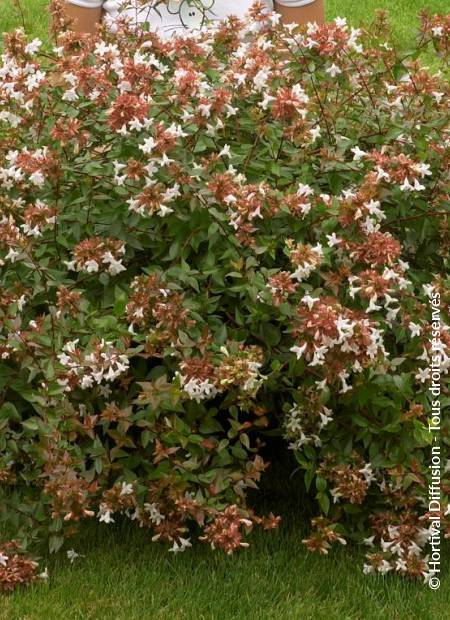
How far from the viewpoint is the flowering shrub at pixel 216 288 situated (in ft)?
10.3

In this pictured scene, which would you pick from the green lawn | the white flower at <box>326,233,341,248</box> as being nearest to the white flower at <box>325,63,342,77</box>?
the white flower at <box>326,233,341,248</box>

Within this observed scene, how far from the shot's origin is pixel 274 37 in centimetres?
389

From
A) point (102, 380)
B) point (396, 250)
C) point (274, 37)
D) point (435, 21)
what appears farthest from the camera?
point (274, 37)

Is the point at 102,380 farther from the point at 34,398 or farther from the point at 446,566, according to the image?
the point at 446,566

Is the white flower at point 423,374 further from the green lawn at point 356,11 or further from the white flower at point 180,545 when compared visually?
the green lawn at point 356,11

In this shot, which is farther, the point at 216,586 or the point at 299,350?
the point at 216,586

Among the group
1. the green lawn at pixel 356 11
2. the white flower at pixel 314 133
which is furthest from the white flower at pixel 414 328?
the green lawn at pixel 356 11

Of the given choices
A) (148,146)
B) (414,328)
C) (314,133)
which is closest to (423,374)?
(414,328)

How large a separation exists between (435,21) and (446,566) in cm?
163

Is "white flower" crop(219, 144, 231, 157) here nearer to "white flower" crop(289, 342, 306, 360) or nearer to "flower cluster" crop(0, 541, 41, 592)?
"white flower" crop(289, 342, 306, 360)

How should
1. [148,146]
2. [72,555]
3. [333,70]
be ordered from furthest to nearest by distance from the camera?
[333,70], [72,555], [148,146]

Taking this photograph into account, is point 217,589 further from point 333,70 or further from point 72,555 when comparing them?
point 333,70

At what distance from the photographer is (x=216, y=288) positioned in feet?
10.8

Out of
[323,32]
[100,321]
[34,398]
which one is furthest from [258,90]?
[34,398]
